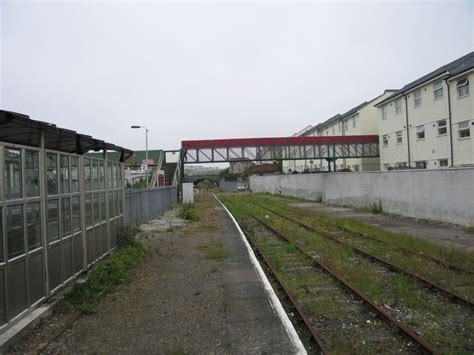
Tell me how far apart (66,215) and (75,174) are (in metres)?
1.04

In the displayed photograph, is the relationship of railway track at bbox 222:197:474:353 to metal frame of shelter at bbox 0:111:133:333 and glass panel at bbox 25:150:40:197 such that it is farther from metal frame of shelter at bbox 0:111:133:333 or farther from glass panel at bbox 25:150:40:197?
glass panel at bbox 25:150:40:197

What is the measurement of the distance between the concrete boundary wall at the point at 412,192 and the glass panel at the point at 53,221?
12956mm

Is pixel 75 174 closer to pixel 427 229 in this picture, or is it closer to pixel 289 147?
pixel 427 229

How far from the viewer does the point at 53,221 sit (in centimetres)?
712

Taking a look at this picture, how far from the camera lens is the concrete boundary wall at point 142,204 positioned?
16500 mm

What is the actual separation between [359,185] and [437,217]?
822 cm

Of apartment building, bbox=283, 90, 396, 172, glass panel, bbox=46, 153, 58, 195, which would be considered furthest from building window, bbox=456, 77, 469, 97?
glass panel, bbox=46, 153, 58, 195

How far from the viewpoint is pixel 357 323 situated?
5.81 metres

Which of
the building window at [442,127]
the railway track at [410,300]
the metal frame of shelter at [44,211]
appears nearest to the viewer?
the railway track at [410,300]

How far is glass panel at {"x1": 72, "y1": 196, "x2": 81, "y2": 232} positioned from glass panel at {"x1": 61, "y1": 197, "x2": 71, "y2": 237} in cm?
23

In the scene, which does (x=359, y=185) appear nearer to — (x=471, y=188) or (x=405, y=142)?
(x=471, y=188)

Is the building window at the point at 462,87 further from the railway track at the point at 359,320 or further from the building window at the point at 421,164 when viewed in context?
the railway track at the point at 359,320

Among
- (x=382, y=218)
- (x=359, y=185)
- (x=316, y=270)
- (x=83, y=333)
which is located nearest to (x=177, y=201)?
(x=359, y=185)

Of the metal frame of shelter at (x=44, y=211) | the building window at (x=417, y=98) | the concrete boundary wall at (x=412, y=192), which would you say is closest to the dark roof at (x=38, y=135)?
the metal frame of shelter at (x=44, y=211)
